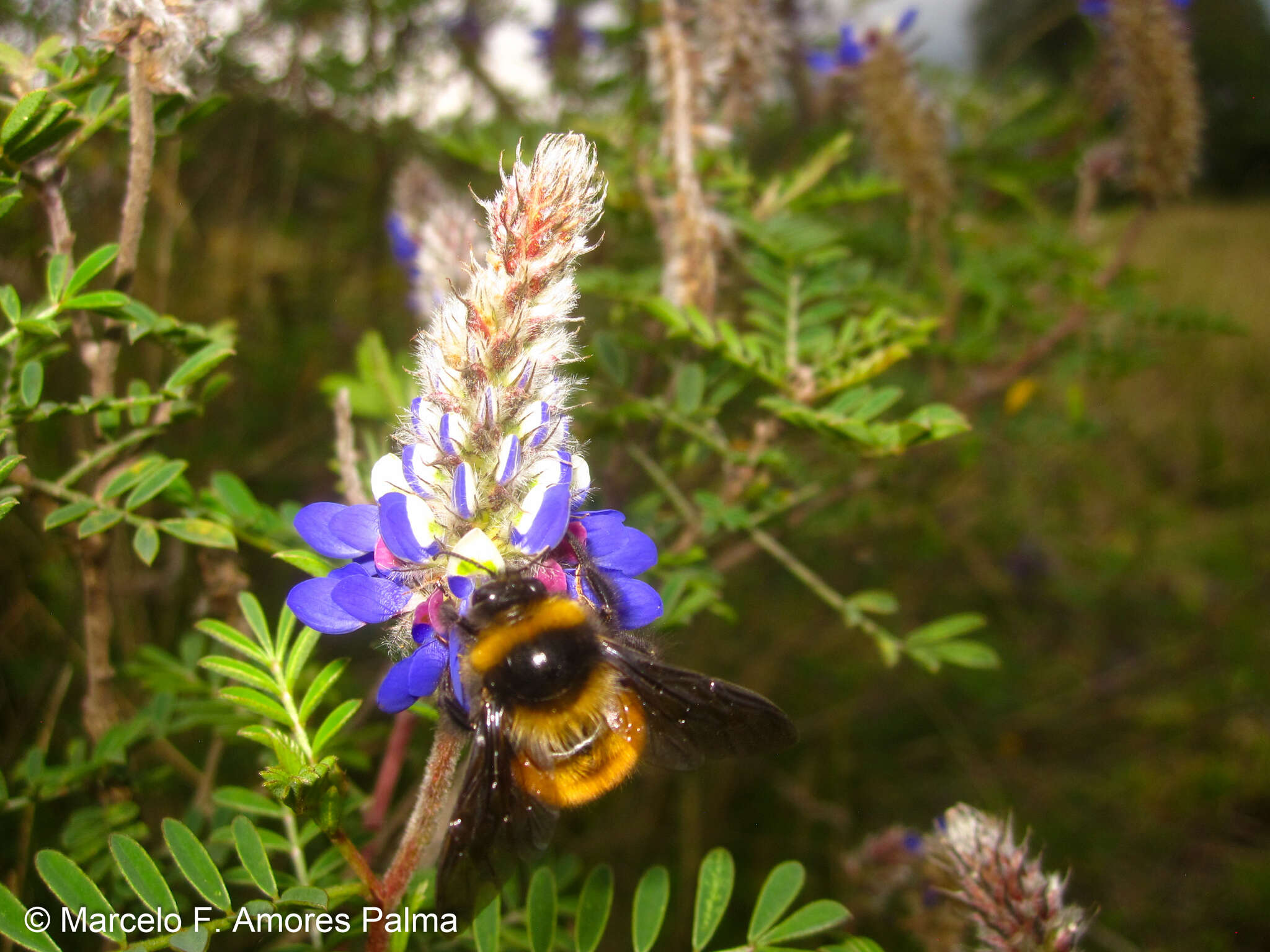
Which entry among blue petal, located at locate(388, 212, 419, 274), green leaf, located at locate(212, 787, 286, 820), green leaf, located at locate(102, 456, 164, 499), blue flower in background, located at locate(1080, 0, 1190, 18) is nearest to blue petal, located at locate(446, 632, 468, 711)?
green leaf, located at locate(212, 787, 286, 820)

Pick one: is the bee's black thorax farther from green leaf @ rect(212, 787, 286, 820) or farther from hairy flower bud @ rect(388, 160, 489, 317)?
hairy flower bud @ rect(388, 160, 489, 317)

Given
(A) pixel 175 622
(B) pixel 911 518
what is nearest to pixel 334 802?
(A) pixel 175 622

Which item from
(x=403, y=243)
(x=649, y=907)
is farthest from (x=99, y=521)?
(x=403, y=243)

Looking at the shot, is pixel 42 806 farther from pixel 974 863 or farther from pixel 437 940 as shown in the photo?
pixel 974 863

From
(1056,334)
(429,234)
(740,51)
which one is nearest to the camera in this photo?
(429,234)

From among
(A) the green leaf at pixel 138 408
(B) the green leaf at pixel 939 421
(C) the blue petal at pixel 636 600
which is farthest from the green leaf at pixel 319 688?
(B) the green leaf at pixel 939 421

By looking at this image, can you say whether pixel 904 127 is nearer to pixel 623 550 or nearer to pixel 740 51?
pixel 740 51
